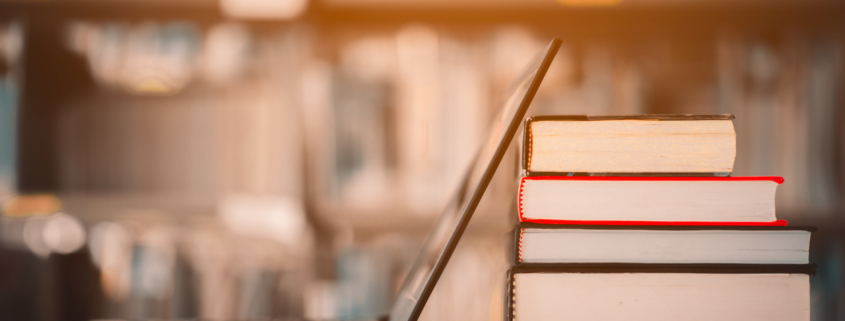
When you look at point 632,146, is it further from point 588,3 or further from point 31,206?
point 31,206

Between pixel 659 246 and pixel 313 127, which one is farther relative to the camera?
pixel 313 127

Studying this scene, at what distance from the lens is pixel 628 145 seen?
1.03 feet

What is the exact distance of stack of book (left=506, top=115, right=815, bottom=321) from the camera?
11.7 inches

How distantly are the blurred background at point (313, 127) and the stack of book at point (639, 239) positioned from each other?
2.23 feet

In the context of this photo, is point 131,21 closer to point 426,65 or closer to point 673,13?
point 426,65

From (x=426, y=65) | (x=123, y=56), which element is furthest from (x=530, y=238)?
(x=123, y=56)

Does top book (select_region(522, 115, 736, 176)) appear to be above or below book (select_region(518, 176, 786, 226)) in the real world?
above

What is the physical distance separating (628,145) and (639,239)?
7 centimetres

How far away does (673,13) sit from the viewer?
1042mm

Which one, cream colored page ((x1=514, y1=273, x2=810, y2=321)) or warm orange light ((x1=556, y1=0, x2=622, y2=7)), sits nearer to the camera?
cream colored page ((x1=514, y1=273, x2=810, y2=321))

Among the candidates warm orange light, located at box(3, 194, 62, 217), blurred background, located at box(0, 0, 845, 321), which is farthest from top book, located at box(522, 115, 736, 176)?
warm orange light, located at box(3, 194, 62, 217)

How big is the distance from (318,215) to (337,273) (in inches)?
6.4

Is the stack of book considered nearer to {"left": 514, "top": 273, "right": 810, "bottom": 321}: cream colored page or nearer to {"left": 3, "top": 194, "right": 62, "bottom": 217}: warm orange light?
{"left": 514, "top": 273, "right": 810, "bottom": 321}: cream colored page

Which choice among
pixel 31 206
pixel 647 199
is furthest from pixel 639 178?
pixel 31 206
